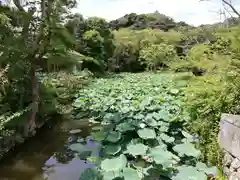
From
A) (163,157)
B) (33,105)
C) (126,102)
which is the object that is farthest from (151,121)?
(126,102)

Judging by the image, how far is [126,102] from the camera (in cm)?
861

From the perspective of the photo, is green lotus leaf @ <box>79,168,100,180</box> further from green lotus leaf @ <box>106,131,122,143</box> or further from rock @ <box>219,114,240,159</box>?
rock @ <box>219,114,240,159</box>

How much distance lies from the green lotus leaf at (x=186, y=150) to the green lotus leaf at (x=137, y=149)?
22.8 inches

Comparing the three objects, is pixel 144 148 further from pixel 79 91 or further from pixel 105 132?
pixel 79 91

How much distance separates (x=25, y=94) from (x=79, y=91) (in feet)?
13.9

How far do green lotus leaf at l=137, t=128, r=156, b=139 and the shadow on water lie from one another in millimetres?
1206

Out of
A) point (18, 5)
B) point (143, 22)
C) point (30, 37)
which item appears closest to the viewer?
point (18, 5)

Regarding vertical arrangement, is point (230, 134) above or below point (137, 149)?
above

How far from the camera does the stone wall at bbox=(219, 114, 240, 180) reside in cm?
345

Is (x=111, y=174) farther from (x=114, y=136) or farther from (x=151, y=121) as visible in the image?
(x=151, y=121)

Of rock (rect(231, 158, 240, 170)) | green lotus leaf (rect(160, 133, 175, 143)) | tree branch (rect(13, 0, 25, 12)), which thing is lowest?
green lotus leaf (rect(160, 133, 175, 143))

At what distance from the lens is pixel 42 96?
7.49 meters

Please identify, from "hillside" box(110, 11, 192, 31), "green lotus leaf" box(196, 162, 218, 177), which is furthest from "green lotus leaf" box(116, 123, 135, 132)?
"hillside" box(110, 11, 192, 31)

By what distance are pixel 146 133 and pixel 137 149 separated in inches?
20.1
